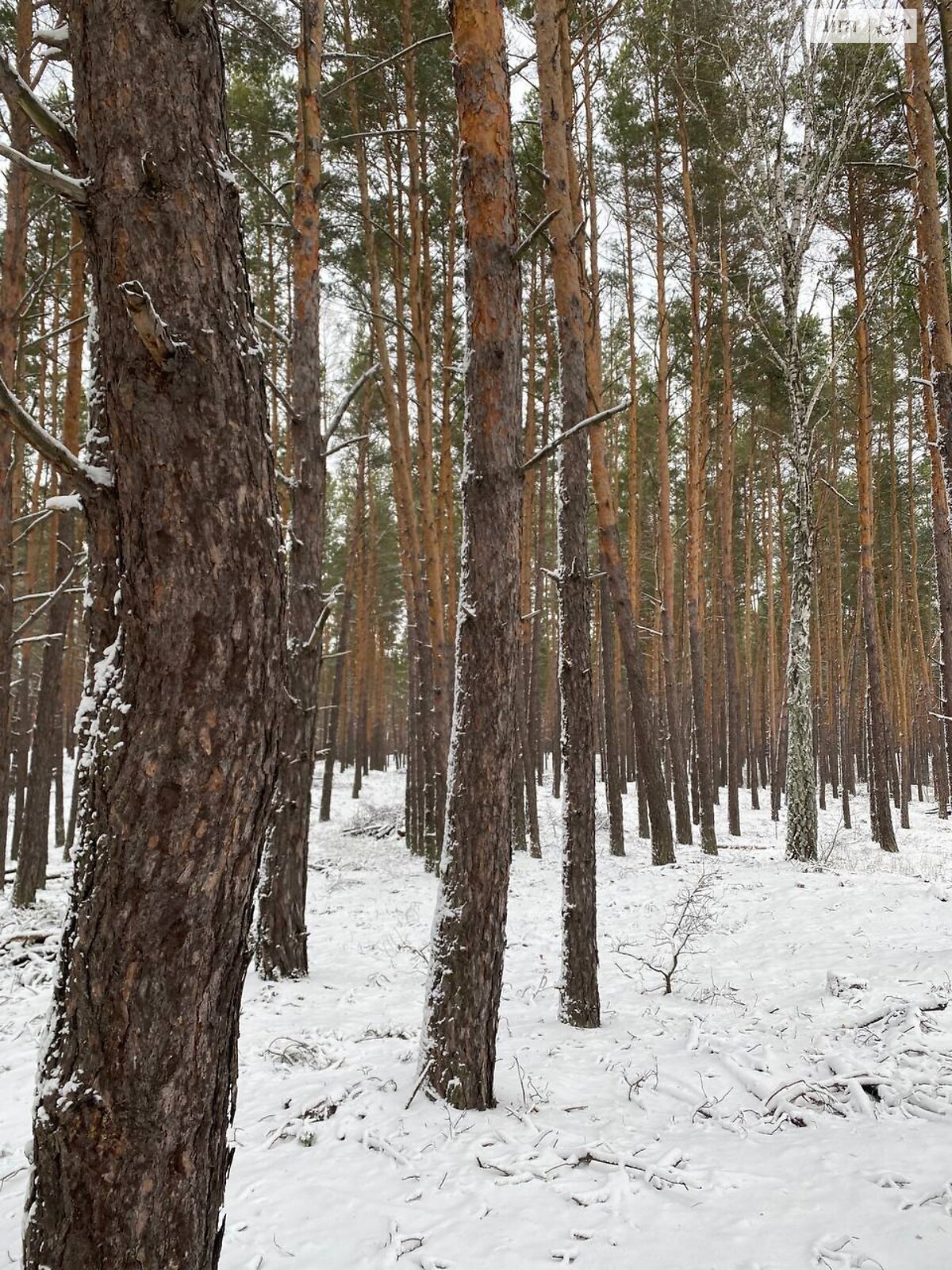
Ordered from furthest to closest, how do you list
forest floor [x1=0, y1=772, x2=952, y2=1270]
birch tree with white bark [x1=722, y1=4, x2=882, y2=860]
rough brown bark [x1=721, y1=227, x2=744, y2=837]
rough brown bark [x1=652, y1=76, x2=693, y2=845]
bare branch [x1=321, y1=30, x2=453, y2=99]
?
1. rough brown bark [x1=721, y1=227, x2=744, y2=837]
2. rough brown bark [x1=652, y1=76, x2=693, y2=845]
3. birch tree with white bark [x1=722, y1=4, x2=882, y2=860]
4. bare branch [x1=321, y1=30, x2=453, y2=99]
5. forest floor [x1=0, y1=772, x2=952, y2=1270]

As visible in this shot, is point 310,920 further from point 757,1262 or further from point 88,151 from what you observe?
point 88,151

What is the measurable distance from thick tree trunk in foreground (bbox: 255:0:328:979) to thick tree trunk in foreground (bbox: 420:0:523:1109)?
2.46 meters

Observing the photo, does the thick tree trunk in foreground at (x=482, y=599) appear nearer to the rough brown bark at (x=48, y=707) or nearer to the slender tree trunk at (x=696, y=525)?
the rough brown bark at (x=48, y=707)

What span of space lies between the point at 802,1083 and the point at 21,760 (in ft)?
46.0

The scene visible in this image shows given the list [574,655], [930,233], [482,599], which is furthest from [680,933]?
[930,233]

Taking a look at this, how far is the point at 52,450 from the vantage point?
4.99 feet

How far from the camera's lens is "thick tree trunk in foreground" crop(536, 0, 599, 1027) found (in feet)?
15.8

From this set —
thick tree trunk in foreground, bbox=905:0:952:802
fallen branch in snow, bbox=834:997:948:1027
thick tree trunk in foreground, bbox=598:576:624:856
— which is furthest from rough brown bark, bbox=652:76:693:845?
fallen branch in snow, bbox=834:997:948:1027

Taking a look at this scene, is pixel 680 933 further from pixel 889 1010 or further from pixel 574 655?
pixel 574 655

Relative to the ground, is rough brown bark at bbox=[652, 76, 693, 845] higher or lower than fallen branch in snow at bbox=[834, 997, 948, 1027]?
higher

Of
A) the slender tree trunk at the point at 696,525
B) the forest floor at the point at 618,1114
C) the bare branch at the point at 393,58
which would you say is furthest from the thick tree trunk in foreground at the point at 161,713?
the slender tree trunk at the point at 696,525

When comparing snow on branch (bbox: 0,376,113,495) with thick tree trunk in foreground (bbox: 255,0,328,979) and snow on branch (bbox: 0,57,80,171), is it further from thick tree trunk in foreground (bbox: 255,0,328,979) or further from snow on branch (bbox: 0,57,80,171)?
thick tree trunk in foreground (bbox: 255,0,328,979)

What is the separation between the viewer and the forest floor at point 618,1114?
2.58 meters

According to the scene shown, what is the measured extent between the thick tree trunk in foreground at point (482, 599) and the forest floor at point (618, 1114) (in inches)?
20.1
